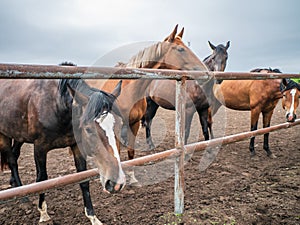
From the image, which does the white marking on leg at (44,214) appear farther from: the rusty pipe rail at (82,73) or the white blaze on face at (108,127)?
Answer: the rusty pipe rail at (82,73)

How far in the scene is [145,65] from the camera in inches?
136

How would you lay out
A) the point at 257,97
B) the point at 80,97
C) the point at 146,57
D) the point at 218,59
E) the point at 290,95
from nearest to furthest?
the point at 80,97, the point at 146,57, the point at 290,95, the point at 257,97, the point at 218,59

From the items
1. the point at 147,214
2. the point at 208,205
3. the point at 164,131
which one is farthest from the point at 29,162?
the point at 164,131

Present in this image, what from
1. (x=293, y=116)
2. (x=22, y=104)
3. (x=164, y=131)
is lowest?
(x=164, y=131)

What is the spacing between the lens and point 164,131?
7016 millimetres

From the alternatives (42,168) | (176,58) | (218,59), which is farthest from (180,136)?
Answer: (218,59)

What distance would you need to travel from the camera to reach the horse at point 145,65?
343 cm

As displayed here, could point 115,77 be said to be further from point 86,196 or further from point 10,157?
point 10,157

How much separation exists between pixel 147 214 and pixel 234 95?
4.18 m

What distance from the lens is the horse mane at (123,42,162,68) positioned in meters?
3.45

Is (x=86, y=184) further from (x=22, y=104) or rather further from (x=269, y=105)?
(x=269, y=105)

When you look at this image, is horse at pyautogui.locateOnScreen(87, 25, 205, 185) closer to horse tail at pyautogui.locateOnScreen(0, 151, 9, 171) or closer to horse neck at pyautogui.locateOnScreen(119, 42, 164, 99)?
horse neck at pyautogui.locateOnScreen(119, 42, 164, 99)

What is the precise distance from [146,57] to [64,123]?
160cm

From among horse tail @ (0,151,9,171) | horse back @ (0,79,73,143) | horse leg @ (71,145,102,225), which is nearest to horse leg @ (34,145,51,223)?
horse back @ (0,79,73,143)
